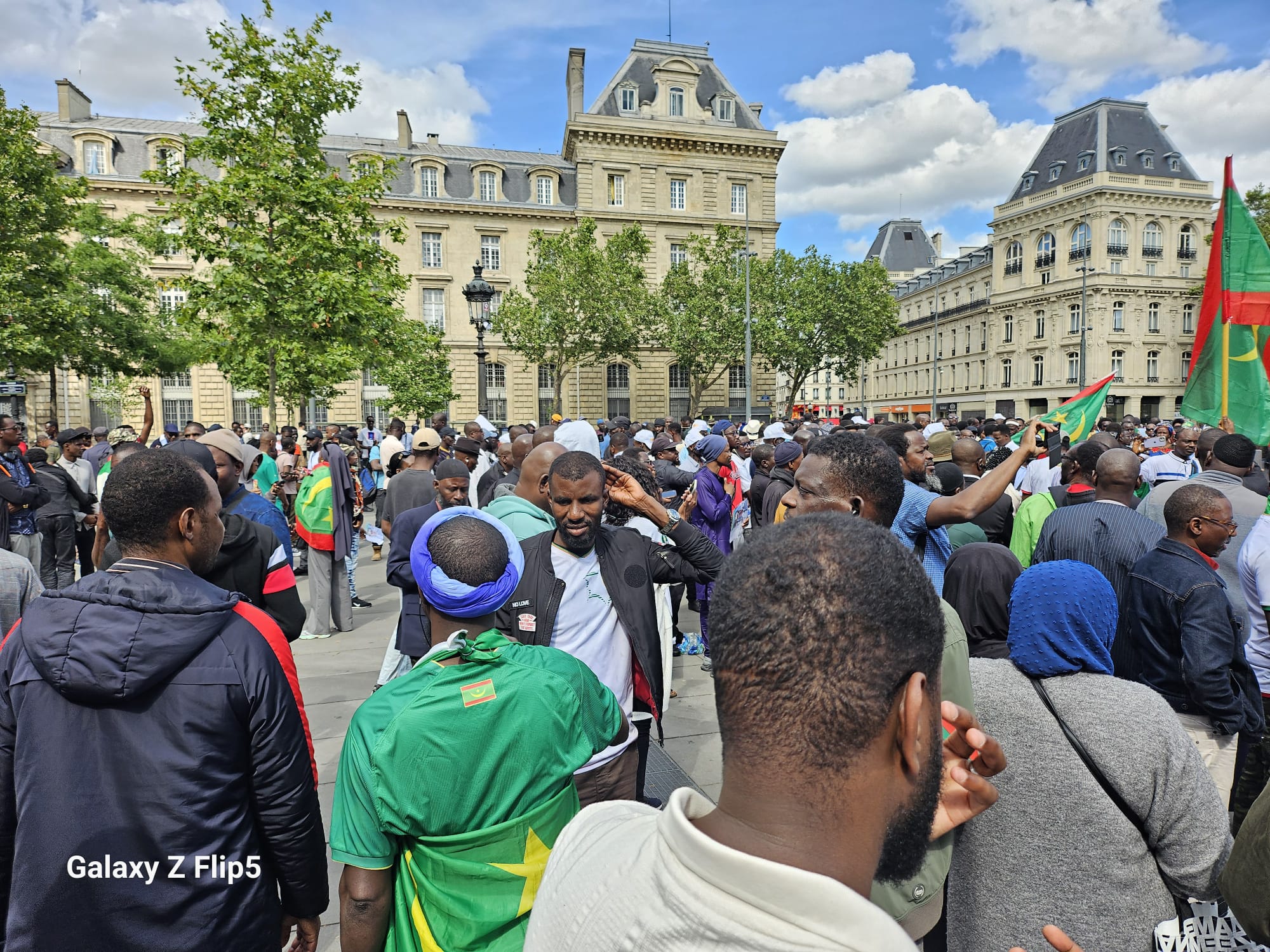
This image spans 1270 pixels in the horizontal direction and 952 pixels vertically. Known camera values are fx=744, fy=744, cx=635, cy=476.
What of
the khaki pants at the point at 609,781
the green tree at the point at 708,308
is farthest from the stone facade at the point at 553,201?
the khaki pants at the point at 609,781

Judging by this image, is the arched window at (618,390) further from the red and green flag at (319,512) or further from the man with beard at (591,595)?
the man with beard at (591,595)

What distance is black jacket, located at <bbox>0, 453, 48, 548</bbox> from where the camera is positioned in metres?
6.86

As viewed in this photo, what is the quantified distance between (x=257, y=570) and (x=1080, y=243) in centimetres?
5783

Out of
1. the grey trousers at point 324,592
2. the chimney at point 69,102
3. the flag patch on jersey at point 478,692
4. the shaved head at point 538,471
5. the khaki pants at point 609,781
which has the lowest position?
the grey trousers at point 324,592

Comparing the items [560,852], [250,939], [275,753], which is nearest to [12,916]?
[250,939]

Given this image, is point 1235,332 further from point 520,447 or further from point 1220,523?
point 520,447

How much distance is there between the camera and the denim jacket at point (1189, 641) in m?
3.10

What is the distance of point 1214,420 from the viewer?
6516mm

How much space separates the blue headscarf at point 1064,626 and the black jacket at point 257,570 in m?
2.82

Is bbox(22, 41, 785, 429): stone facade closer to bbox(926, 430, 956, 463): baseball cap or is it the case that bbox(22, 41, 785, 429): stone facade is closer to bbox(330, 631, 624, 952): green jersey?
bbox(926, 430, 956, 463): baseball cap

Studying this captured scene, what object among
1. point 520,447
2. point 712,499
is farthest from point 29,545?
point 712,499

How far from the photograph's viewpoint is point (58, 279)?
76.1 feet

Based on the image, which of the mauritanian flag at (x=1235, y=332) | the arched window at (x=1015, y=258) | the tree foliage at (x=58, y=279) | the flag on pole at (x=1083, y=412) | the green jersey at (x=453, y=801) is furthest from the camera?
the arched window at (x=1015, y=258)

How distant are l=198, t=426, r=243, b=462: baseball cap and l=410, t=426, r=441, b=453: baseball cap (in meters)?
2.84
